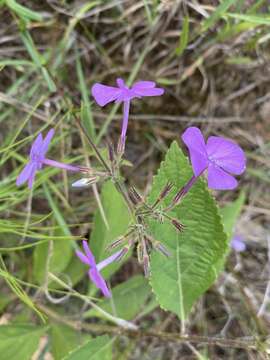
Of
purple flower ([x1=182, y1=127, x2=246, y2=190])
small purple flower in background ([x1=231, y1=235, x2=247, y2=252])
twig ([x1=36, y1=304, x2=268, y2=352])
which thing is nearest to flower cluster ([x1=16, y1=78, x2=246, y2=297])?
purple flower ([x1=182, y1=127, x2=246, y2=190])

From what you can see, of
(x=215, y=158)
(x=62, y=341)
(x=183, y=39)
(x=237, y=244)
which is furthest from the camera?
(x=237, y=244)

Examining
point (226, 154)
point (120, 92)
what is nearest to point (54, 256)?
point (120, 92)

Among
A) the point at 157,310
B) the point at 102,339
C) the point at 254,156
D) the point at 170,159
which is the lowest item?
the point at 157,310

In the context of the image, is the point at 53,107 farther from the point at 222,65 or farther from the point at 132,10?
the point at 222,65

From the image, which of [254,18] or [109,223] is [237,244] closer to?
[109,223]

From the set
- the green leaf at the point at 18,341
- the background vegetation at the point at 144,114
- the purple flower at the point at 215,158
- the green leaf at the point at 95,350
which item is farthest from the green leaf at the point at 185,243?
the green leaf at the point at 18,341

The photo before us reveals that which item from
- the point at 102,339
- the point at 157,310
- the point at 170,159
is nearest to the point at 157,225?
the point at 170,159

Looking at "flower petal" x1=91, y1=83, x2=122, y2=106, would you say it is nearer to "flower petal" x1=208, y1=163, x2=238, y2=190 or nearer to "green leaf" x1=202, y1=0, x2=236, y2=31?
"flower petal" x1=208, y1=163, x2=238, y2=190

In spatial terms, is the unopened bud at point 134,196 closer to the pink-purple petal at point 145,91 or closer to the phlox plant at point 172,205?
the phlox plant at point 172,205
